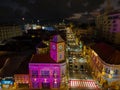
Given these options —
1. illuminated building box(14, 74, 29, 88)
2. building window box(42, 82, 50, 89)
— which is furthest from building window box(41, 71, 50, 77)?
illuminated building box(14, 74, 29, 88)

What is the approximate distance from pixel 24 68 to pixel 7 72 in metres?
7.42

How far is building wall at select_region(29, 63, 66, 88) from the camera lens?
42875mm

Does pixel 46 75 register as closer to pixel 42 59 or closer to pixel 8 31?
pixel 42 59

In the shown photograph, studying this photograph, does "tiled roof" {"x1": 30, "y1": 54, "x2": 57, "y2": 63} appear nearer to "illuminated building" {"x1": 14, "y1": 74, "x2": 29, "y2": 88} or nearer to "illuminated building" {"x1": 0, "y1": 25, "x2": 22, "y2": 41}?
"illuminated building" {"x1": 14, "y1": 74, "x2": 29, "y2": 88}

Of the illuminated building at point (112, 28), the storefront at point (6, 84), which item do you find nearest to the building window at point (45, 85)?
the storefront at point (6, 84)

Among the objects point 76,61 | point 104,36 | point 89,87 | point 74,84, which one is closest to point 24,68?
point 74,84

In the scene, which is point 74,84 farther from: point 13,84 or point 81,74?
point 13,84

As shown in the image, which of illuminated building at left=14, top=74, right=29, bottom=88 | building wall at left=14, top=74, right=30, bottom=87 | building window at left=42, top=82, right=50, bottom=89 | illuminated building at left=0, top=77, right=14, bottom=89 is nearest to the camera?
illuminated building at left=0, top=77, right=14, bottom=89

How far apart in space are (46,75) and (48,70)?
5.08 ft

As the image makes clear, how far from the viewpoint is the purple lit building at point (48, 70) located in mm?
42875

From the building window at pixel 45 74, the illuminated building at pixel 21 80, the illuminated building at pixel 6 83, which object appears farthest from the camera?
the illuminated building at pixel 21 80

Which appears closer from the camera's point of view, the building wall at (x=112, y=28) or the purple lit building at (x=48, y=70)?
the purple lit building at (x=48, y=70)

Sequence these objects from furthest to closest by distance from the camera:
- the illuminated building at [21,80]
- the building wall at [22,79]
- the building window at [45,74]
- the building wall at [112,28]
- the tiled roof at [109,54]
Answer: the building wall at [112,28] < the building wall at [22,79] < the illuminated building at [21,80] < the building window at [45,74] < the tiled roof at [109,54]

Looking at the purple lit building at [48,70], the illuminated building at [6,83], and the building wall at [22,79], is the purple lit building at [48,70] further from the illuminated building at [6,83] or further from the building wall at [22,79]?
the illuminated building at [6,83]
